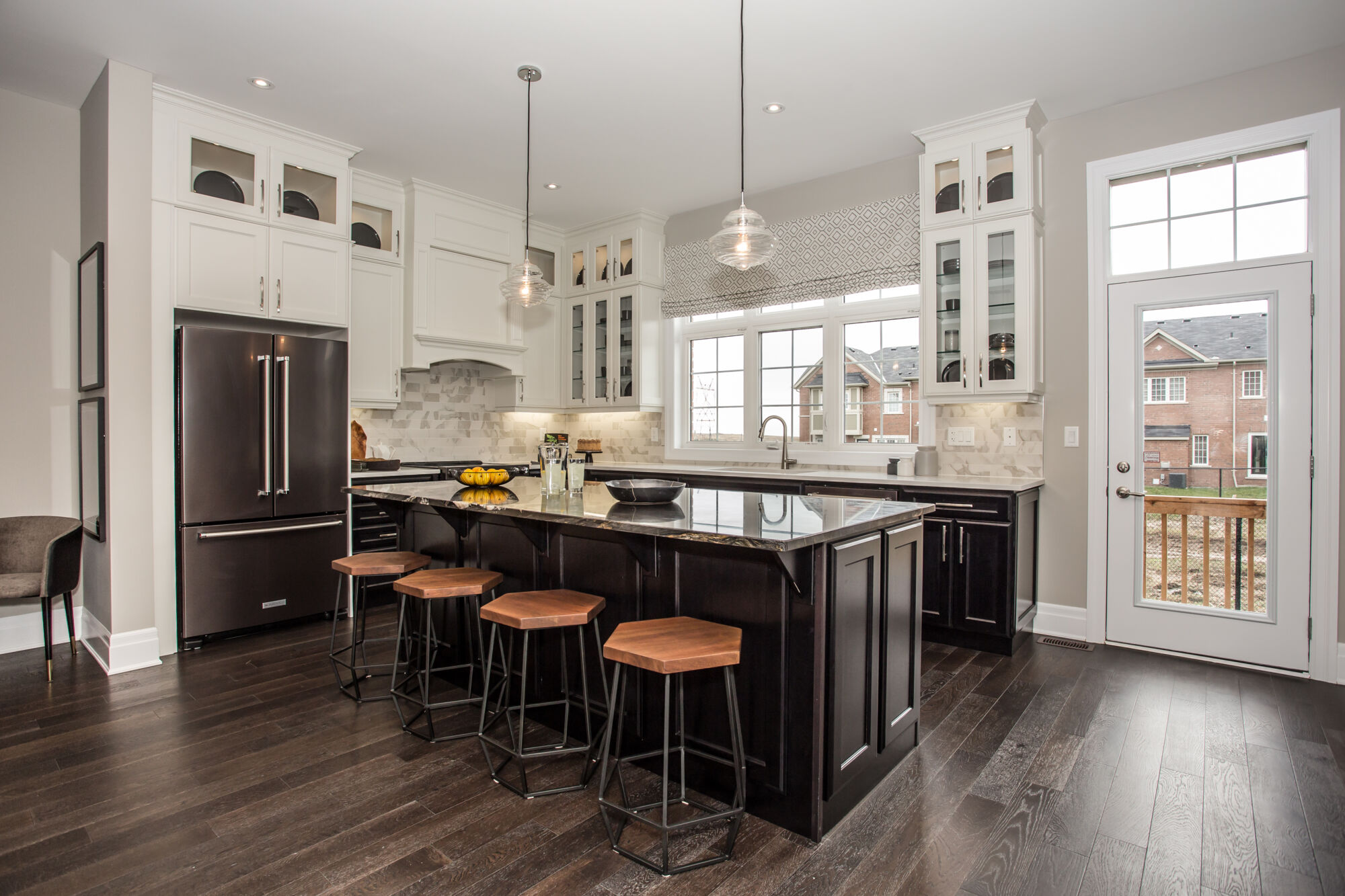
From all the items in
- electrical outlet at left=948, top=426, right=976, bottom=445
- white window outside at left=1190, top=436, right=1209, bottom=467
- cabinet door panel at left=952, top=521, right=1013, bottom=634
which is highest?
electrical outlet at left=948, top=426, right=976, bottom=445

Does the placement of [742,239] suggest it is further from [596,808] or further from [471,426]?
[471,426]

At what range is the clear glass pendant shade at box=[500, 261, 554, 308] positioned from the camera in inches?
148

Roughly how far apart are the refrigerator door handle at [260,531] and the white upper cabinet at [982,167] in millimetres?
4084

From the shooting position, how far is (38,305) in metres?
3.83

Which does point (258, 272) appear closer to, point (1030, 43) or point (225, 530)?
point (225, 530)

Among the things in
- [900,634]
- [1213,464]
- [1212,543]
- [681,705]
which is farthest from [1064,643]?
[681,705]

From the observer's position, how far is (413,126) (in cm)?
410

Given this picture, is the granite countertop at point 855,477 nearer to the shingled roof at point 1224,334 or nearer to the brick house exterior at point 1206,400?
the brick house exterior at point 1206,400

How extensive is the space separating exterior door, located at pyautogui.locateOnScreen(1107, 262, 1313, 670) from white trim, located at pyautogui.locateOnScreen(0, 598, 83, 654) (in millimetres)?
5839

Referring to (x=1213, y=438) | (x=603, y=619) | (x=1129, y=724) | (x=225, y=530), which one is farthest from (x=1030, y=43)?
(x=225, y=530)

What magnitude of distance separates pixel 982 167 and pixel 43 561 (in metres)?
5.64

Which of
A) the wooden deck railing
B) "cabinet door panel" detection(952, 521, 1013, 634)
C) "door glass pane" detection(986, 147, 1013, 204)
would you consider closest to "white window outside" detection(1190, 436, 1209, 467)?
the wooden deck railing

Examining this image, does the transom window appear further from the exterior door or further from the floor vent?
the floor vent

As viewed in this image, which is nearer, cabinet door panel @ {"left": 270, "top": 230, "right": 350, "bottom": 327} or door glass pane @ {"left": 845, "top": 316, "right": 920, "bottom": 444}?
cabinet door panel @ {"left": 270, "top": 230, "right": 350, "bottom": 327}
